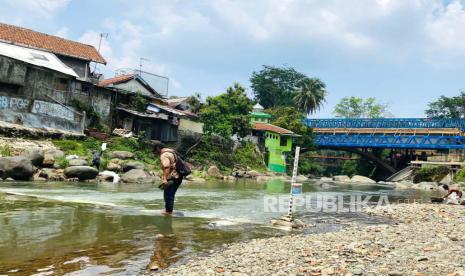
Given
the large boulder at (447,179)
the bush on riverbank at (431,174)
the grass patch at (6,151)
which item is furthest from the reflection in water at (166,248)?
the bush on riverbank at (431,174)

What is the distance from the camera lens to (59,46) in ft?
117

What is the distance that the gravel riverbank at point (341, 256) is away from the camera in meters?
5.62

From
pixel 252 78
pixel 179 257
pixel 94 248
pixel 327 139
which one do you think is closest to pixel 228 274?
pixel 179 257

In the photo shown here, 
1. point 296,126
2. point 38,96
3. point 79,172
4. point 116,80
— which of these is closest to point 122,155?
point 79,172

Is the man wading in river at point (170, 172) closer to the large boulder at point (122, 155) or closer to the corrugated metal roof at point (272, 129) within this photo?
the large boulder at point (122, 155)

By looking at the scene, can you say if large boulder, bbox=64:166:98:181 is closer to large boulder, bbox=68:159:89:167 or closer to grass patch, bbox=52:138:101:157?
large boulder, bbox=68:159:89:167

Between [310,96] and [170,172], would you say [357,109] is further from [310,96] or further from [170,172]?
[170,172]

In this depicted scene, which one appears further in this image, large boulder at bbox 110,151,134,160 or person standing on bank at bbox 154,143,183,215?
large boulder at bbox 110,151,134,160

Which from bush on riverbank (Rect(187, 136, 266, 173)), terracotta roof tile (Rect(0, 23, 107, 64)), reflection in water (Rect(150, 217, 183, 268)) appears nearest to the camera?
reflection in water (Rect(150, 217, 183, 268))

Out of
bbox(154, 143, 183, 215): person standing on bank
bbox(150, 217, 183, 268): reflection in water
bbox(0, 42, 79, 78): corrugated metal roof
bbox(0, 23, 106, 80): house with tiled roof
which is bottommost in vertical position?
bbox(150, 217, 183, 268): reflection in water

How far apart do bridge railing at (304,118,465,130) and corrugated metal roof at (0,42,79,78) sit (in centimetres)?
3923

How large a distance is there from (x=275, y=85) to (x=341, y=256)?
74944 millimetres

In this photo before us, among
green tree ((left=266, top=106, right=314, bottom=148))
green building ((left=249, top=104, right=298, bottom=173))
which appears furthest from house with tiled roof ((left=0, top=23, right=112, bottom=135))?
green tree ((left=266, top=106, right=314, bottom=148))

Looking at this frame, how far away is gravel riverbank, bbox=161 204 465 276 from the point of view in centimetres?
562
